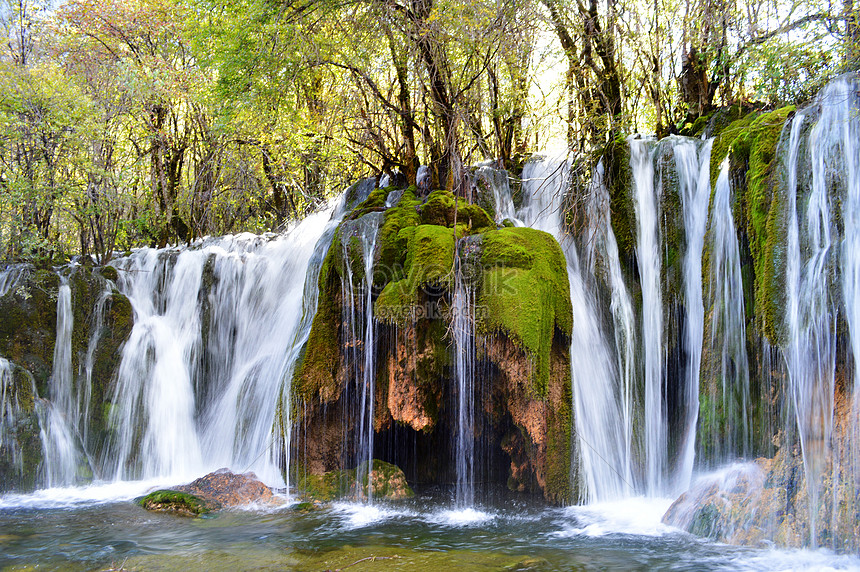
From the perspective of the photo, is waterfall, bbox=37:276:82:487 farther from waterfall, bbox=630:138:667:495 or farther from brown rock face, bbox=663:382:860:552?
brown rock face, bbox=663:382:860:552

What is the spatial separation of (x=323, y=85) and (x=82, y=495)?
11.3 meters

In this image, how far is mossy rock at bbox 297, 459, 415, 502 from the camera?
8352 millimetres

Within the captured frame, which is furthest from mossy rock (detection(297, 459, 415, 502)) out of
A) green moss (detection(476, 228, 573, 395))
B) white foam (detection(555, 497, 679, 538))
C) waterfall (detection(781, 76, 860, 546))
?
waterfall (detection(781, 76, 860, 546))

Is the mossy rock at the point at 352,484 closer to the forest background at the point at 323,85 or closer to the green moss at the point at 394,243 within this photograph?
the green moss at the point at 394,243

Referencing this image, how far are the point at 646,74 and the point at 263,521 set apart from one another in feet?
34.1

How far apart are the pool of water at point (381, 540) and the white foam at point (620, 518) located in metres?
0.01

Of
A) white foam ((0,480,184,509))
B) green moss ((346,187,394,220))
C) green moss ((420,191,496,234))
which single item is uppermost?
green moss ((346,187,394,220))

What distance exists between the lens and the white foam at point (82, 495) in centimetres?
884

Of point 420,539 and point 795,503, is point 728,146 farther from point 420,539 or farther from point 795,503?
point 420,539

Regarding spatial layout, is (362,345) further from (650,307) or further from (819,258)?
(819,258)

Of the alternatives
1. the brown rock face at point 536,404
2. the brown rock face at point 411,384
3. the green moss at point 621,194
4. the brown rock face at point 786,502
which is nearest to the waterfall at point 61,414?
the brown rock face at point 411,384

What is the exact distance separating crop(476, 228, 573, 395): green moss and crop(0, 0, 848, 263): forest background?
1651 millimetres

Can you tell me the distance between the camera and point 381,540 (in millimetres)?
6586

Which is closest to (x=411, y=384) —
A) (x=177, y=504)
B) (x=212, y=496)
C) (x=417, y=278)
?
(x=417, y=278)
